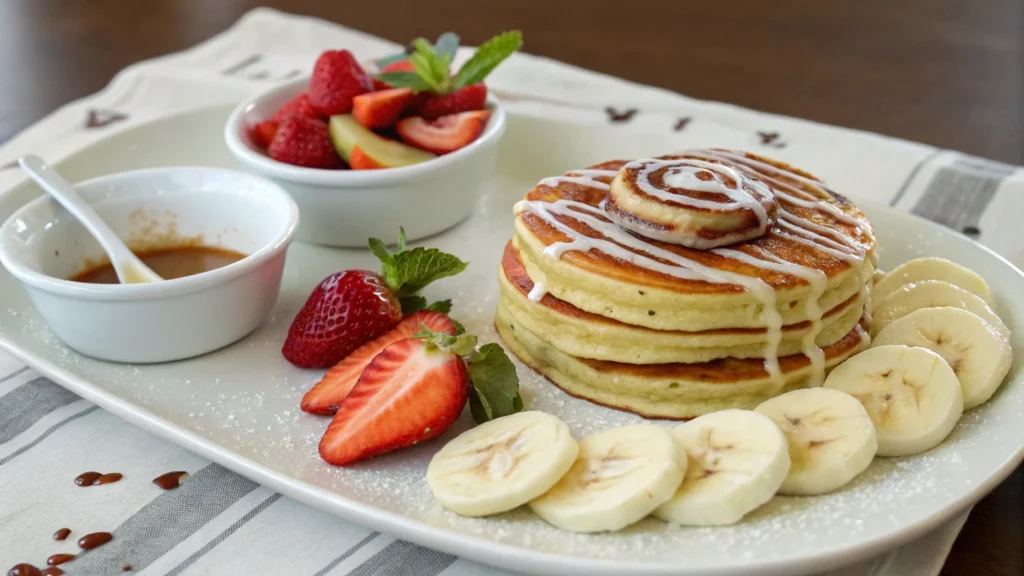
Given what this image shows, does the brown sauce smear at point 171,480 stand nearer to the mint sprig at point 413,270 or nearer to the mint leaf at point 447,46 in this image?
the mint sprig at point 413,270

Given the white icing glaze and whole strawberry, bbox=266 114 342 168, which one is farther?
whole strawberry, bbox=266 114 342 168

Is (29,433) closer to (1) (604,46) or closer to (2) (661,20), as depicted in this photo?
(1) (604,46)

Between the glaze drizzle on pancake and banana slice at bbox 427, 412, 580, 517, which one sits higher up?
the glaze drizzle on pancake

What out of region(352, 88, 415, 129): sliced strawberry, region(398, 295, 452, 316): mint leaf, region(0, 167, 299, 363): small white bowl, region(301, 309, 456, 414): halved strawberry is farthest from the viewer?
region(352, 88, 415, 129): sliced strawberry

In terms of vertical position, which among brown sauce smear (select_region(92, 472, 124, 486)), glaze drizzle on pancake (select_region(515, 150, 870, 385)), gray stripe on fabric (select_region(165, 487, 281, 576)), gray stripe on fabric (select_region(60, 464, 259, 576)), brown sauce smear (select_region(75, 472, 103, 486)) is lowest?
brown sauce smear (select_region(75, 472, 103, 486))

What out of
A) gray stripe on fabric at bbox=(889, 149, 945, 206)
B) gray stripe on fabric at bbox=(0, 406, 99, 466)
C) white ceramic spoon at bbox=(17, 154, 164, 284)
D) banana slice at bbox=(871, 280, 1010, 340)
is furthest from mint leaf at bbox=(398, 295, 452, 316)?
gray stripe on fabric at bbox=(889, 149, 945, 206)

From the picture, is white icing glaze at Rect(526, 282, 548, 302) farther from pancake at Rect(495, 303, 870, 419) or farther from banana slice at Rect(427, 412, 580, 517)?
banana slice at Rect(427, 412, 580, 517)

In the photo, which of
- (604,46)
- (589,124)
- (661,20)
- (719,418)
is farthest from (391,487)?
(661,20)
